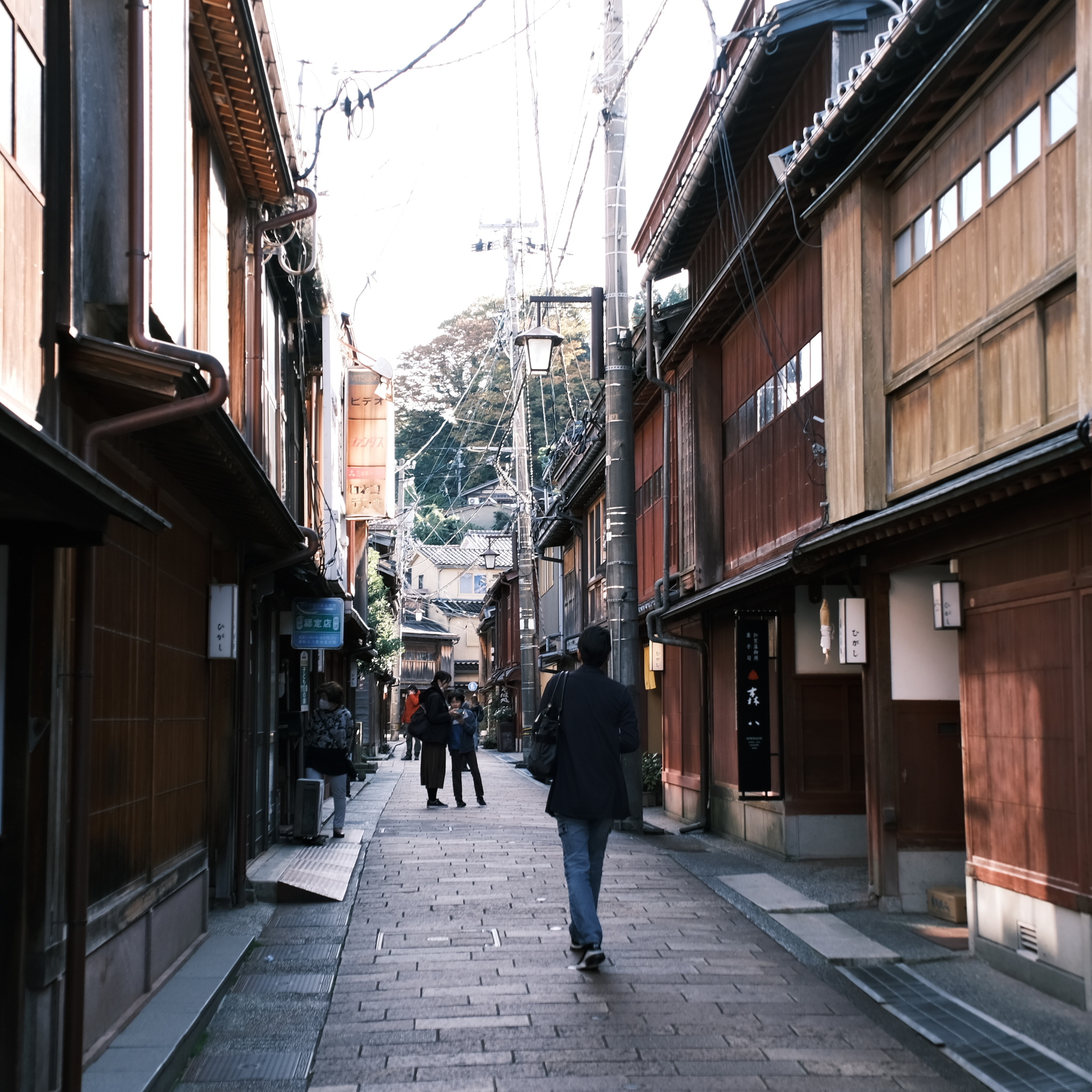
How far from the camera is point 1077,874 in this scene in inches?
320

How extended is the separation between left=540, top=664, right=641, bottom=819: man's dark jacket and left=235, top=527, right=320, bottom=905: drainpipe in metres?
3.75

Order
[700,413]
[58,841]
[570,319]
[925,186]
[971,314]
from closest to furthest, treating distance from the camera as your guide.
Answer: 1. [58,841]
2. [971,314]
3. [925,186]
4. [700,413]
5. [570,319]

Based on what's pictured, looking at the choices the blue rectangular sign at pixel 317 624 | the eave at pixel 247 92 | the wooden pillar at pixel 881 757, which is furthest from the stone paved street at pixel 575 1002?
the eave at pixel 247 92

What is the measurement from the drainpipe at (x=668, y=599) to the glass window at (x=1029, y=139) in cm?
1051

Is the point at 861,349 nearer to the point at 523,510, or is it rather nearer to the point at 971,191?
the point at 971,191

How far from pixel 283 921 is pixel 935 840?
5.96m

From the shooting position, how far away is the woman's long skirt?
74.4 ft

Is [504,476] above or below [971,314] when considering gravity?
above

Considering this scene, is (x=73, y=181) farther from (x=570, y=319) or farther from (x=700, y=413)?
(x=570, y=319)

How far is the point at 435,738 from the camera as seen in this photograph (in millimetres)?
22344

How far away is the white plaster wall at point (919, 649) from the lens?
38.7 ft

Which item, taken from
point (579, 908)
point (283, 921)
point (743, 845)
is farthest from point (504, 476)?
point (579, 908)

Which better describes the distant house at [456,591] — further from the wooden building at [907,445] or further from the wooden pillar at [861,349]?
the wooden pillar at [861,349]

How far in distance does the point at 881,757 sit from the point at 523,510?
76.0 ft
